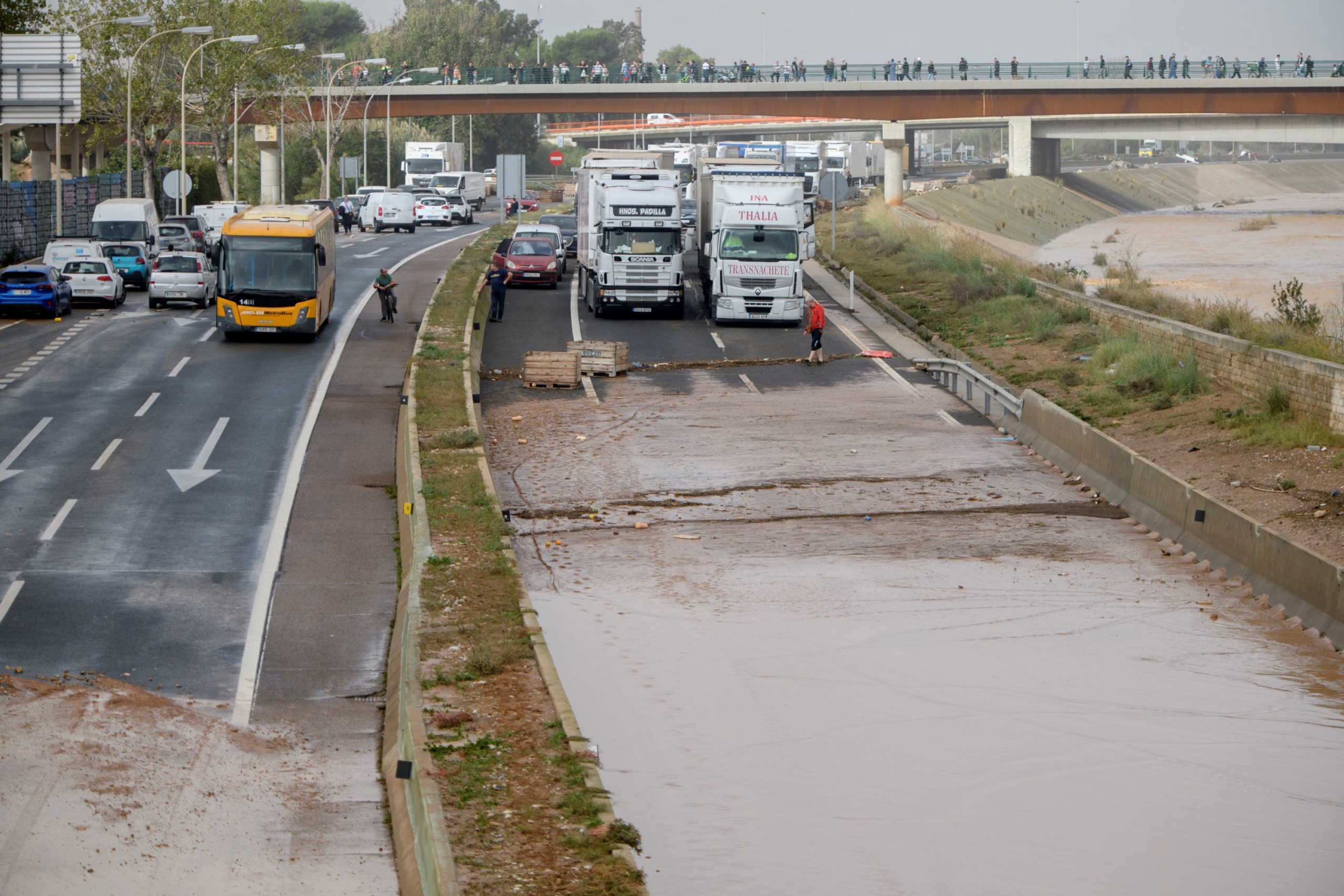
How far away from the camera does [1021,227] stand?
98812 mm

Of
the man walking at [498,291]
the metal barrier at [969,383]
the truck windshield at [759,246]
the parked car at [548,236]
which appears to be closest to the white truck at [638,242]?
the truck windshield at [759,246]

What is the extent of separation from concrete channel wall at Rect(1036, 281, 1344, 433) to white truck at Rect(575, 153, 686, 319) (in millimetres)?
12348

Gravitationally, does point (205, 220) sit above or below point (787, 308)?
above

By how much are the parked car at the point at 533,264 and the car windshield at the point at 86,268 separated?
40.1 feet

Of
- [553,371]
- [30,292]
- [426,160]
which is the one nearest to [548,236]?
[30,292]

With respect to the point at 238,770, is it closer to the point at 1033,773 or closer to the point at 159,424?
the point at 1033,773

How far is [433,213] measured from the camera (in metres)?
84.2

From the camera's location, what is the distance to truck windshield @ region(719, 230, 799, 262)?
40656 millimetres

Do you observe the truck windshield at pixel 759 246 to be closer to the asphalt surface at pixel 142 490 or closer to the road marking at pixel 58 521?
the asphalt surface at pixel 142 490

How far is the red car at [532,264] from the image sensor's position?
48.9m

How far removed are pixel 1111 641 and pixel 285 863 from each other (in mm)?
10556

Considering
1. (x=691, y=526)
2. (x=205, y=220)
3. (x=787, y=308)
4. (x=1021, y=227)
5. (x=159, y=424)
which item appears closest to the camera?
→ (x=691, y=526)

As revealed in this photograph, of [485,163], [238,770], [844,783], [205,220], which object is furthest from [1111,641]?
[485,163]

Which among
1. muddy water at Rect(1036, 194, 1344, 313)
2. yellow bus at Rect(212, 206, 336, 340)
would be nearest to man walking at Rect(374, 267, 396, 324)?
yellow bus at Rect(212, 206, 336, 340)
